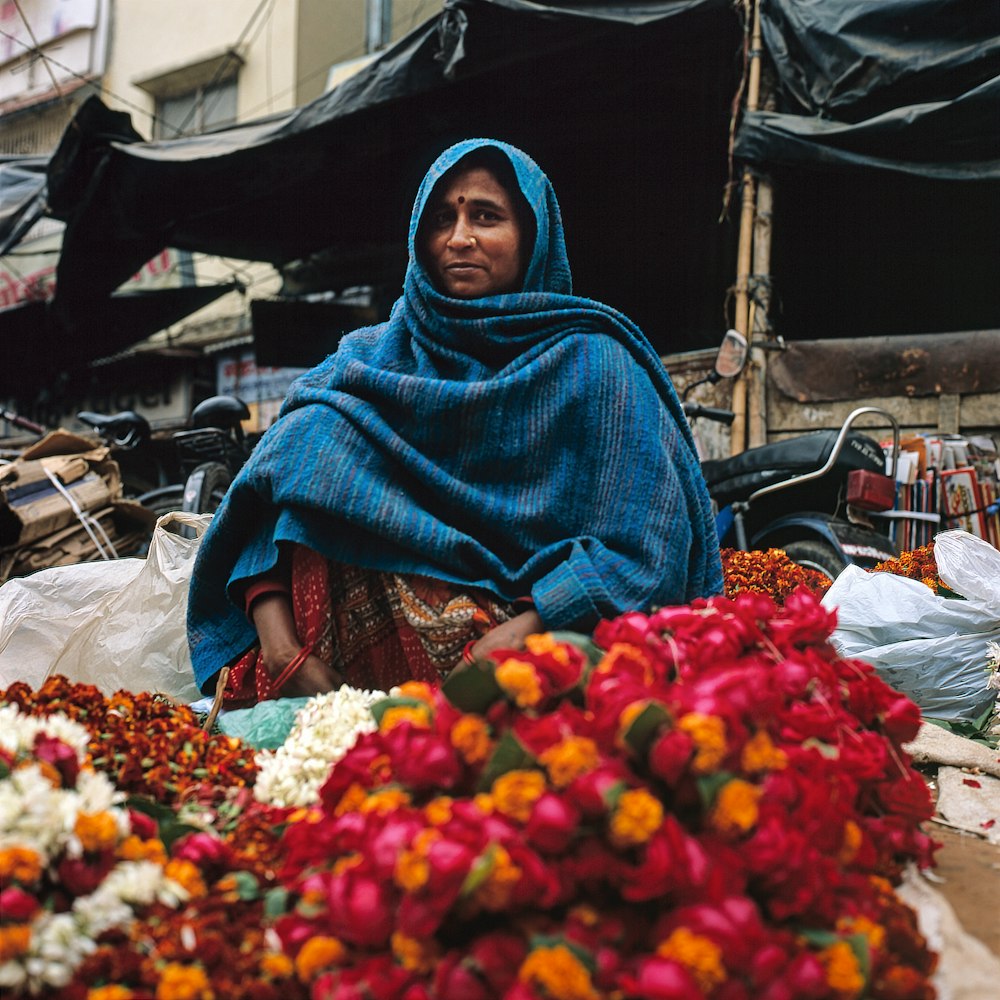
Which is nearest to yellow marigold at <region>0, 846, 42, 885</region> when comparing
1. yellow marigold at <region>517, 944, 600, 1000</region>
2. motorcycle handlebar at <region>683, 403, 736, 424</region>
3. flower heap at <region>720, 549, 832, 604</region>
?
yellow marigold at <region>517, 944, 600, 1000</region>

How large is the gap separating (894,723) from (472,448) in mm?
1008

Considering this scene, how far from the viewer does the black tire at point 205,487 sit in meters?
5.04

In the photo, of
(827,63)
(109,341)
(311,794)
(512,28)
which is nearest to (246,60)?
(109,341)

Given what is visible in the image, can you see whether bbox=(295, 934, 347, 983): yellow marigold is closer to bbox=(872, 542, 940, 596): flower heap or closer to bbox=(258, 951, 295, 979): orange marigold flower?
bbox=(258, 951, 295, 979): orange marigold flower

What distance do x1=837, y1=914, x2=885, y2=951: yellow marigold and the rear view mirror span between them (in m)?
4.08

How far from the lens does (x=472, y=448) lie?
77.9 inches

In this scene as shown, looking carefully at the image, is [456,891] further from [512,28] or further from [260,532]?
[512,28]

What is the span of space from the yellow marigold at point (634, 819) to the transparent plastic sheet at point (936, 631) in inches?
81.5

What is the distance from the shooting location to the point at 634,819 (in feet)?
2.77

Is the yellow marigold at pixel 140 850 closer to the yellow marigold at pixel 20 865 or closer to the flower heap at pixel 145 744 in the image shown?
the yellow marigold at pixel 20 865

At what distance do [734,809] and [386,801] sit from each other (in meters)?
0.35

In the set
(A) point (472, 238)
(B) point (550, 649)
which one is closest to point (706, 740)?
(B) point (550, 649)

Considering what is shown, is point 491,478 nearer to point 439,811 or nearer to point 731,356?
point 439,811

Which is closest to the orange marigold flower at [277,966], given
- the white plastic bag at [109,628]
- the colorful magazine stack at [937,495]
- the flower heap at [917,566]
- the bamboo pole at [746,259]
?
the white plastic bag at [109,628]
